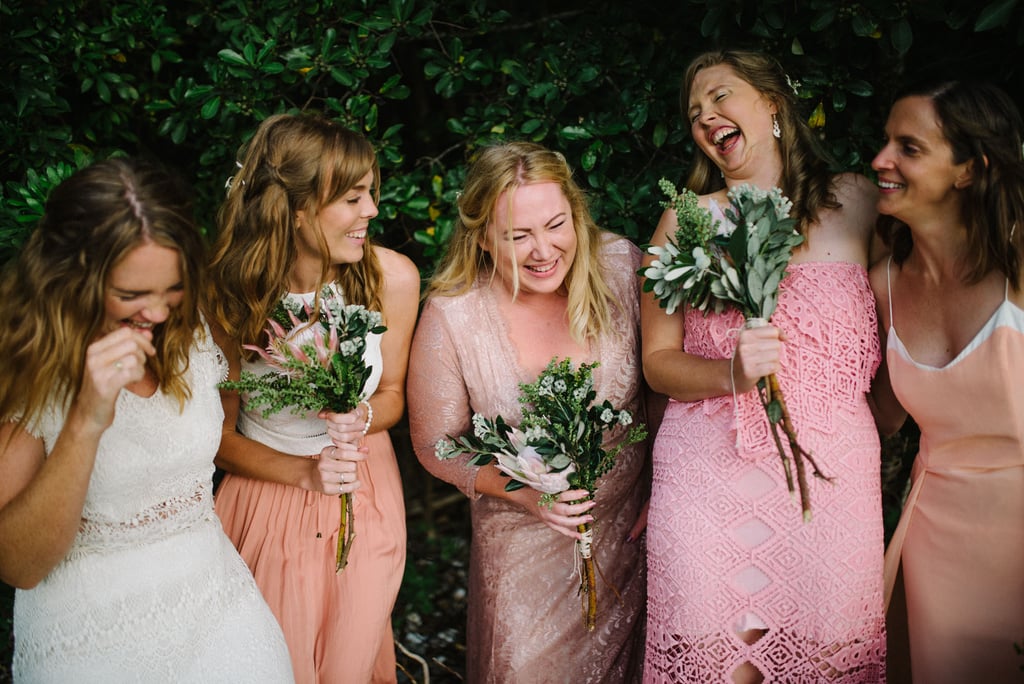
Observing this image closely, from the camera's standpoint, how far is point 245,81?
3.70 meters

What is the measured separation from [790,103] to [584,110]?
116 cm

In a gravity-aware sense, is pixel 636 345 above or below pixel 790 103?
below

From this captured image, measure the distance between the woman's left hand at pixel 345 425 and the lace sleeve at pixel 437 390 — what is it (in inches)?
20.9

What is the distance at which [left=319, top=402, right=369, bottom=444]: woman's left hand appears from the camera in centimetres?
267

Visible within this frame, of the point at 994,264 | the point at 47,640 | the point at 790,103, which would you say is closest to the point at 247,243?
the point at 47,640

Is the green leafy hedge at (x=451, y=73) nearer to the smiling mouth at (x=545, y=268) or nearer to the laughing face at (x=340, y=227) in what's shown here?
the smiling mouth at (x=545, y=268)

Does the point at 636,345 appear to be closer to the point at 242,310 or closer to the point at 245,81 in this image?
the point at 242,310

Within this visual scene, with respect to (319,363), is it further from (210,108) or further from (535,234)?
(210,108)

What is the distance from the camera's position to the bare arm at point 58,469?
6.93 ft

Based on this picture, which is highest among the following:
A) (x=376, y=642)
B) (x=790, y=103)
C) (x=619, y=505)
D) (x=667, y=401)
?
(x=790, y=103)

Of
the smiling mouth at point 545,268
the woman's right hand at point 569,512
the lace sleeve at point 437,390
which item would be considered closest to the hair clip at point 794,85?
the smiling mouth at point 545,268

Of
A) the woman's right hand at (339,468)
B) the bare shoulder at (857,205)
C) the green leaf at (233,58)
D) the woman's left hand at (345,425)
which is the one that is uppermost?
the green leaf at (233,58)

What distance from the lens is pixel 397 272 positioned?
130 inches

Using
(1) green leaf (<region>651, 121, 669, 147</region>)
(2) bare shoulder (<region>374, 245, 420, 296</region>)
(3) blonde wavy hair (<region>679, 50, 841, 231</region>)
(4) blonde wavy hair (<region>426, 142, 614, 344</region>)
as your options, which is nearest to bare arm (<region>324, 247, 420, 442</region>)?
(2) bare shoulder (<region>374, 245, 420, 296</region>)
